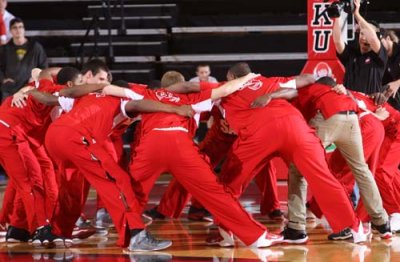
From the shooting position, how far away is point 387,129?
7516 millimetres

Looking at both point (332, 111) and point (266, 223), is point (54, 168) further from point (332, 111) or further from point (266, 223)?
point (332, 111)

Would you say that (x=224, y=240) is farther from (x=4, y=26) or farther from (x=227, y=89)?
(x=4, y=26)

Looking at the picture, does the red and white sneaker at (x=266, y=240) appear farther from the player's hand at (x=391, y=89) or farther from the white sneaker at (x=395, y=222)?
the player's hand at (x=391, y=89)

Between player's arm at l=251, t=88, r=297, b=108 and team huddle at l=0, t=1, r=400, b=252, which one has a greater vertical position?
player's arm at l=251, t=88, r=297, b=108

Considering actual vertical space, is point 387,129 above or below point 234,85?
below

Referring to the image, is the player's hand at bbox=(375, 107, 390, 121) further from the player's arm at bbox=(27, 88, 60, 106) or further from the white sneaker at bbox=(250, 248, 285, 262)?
the player's arm at bbox=(27, 88, 60, 106)

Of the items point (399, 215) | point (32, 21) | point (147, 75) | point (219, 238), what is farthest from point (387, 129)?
point (32, 21)

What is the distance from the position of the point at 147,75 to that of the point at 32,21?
213 centimetres

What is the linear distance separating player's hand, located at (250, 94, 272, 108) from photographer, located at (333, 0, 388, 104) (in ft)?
4.92

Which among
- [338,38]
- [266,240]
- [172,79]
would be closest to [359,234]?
[266,240]

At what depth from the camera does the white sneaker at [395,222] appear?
23.6ft

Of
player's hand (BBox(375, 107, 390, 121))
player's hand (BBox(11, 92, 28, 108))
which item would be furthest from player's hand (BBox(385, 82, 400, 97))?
player's hand (BBox(11, 92, 28, 108))

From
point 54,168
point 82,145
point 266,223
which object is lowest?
point 266,223

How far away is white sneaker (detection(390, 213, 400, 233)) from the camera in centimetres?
720
